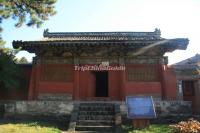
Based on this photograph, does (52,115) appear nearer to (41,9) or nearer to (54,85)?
(54,85)

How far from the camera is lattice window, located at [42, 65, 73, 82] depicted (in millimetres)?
17766

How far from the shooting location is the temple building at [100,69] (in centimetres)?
1733

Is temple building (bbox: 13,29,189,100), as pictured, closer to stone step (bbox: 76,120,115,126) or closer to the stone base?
the stone base

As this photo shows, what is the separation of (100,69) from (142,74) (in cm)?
256

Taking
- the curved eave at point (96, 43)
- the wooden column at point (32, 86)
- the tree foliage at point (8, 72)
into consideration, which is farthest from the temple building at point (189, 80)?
the tree foliage at point (8, 72)

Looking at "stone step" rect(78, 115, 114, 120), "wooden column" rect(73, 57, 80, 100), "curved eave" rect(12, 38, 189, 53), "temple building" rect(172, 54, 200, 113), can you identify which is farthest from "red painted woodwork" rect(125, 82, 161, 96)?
"stone step" rect(78, 115, 114, 120)

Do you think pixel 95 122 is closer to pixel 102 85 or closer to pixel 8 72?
pixel 8 72

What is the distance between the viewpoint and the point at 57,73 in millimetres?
17891

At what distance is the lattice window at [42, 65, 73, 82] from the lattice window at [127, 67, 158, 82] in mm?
3616

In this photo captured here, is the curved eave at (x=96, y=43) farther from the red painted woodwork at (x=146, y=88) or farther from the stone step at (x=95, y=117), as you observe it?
the stone step at (x=95, y=117)

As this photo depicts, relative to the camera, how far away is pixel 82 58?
1798cm

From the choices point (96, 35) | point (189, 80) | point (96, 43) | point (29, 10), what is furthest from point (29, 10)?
point (189, 80)

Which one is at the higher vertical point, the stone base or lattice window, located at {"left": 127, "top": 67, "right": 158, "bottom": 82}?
lattice window, located at {"left": 127, "top": 67, "right": 158, "bottom": 82}

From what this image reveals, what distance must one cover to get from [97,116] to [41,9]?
572 centimetres
